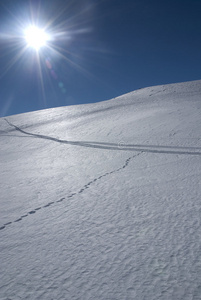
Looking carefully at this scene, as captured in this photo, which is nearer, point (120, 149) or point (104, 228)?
point (104, 228)

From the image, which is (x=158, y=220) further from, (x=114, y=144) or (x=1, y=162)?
(x=1, y=162)

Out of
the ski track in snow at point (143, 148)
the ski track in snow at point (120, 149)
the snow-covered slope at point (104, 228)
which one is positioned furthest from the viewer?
the ski track in snow at point (143, 148)

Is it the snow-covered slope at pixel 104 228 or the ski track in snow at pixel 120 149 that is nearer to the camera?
the snow-covered slope at pixel 104 228

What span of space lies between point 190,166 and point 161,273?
4.34 ft

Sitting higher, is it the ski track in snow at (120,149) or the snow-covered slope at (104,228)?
the ski track in snow at (120,149)

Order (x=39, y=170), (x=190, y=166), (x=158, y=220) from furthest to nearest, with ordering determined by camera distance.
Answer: (x=39, y=170)
(x=190, y=166)
(x=158, y=220)

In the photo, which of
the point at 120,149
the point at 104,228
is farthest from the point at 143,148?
the point at 104,228

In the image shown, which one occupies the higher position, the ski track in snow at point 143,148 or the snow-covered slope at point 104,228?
the ski track in snow at point 143,148

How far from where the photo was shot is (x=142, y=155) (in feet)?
8.32

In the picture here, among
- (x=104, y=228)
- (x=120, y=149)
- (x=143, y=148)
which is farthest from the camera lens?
(x=120, y=149)

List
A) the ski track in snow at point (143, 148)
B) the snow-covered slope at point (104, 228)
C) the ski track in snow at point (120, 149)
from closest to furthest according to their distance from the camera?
the snow-covered slope at point (104, 228) < the ski track in snow at point (120, 149) < the ski track in snow at point (143, 148)

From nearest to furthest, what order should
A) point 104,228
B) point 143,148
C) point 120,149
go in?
point 104,228 < point 143,148 < point 120,149

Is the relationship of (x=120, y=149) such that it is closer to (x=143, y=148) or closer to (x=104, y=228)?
(x=143, y=148)

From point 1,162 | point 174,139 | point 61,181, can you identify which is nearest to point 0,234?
point 61,181
